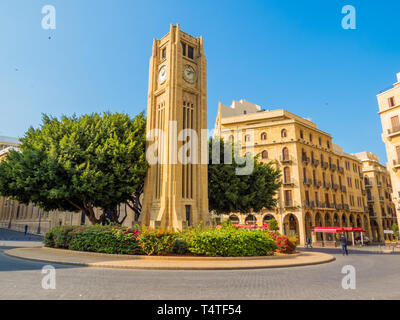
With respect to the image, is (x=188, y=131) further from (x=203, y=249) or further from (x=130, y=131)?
(x=203, y=249)

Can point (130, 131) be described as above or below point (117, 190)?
above

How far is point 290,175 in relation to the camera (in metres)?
41.5

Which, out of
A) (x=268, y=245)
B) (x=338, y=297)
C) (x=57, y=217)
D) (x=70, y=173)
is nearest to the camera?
(x=338, y=297)

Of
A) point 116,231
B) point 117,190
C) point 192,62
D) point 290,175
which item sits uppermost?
point 192,62

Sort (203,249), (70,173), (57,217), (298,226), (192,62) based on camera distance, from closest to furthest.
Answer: (203,249)
(70,173)
(192,62)
(298,226)
(57,217)

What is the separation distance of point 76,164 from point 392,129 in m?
34.4

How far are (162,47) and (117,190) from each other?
15.5m

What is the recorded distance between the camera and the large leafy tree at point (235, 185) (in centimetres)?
2545

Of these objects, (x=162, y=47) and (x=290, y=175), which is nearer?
(x=162, y=47)

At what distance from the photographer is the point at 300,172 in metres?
41.2

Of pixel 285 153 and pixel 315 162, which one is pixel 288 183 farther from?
pixel 315 162

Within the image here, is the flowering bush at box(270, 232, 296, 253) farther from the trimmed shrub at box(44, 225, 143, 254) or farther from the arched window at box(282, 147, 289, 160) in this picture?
the arched window at box(282, 147, 289, 160)

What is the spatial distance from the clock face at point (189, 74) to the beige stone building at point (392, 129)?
79.0 ft
